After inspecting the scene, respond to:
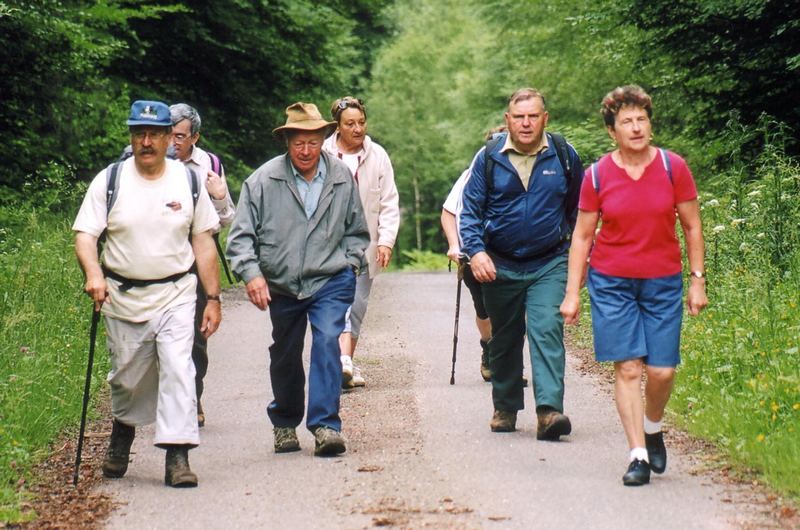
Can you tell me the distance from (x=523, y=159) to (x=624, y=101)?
1314mm

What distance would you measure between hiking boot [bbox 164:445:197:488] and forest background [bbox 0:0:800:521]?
0.77 metres

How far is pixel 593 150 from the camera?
17.5 meters

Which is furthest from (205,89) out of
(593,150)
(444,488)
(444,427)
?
(444,488)

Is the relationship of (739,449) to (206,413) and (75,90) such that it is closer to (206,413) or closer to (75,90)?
(206,413)

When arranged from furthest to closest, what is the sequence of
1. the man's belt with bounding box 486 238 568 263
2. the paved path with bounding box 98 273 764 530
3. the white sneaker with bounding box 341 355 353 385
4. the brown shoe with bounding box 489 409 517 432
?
1. the white sneaker with bounding box 341 355 353 385
2. the brown shoe with bounding box 489 409 517 432
3. the man's belt with bounding box 486 238 568 263
4. the paved path with bounding box 98 273 764 530

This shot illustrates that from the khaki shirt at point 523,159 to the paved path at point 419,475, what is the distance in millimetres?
1633

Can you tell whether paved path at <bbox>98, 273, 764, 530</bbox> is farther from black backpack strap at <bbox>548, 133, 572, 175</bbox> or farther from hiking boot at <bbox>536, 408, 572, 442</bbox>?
black backpack strap at <bbox>548, 133, 572, 175</bbox>

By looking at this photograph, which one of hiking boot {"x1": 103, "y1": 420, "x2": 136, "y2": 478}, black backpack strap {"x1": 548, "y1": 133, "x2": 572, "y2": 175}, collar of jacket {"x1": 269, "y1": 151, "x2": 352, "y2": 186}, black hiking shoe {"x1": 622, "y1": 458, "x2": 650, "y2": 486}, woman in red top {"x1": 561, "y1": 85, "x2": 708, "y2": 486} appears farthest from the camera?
black backpack strap {"x1": 548, "y1": 133, "x2": 572, "y2": 175}

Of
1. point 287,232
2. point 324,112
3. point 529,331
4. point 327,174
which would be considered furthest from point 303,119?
point 324,112

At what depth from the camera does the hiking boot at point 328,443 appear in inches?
290

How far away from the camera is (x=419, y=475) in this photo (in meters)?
6.79

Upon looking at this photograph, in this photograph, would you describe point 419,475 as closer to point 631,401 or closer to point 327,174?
point 631,401

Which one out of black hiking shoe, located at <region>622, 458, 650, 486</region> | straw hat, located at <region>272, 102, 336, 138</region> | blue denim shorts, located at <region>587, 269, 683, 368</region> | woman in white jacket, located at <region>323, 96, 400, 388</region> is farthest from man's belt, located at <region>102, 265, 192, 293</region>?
woman in white jacket, located at <region>323, 96, 400, 388</region>

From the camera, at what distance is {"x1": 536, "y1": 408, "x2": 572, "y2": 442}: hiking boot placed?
7602 millimetres
